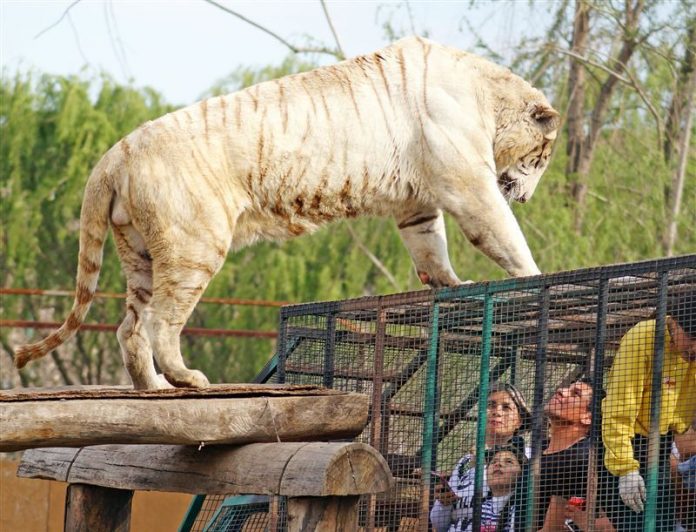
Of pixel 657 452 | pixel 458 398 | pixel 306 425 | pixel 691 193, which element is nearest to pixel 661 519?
pixel 657 452

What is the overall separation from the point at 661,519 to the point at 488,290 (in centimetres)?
97

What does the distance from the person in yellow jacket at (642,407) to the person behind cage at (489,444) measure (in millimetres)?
368

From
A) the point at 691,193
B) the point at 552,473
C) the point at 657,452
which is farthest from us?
the point at 691,193

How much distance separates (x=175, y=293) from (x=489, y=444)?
1.30m

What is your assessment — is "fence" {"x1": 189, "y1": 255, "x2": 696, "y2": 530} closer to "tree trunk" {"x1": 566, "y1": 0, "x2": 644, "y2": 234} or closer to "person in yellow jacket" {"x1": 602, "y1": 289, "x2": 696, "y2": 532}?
"person in yellow jacket" {"x1": 602, "y1": 289, "x2": 696, "y2": 532}

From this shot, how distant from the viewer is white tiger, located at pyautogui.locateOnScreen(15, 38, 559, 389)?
4.27 meters

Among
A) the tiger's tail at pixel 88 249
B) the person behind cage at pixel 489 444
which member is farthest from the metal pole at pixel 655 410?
the tiger's tail at pixel 88 249

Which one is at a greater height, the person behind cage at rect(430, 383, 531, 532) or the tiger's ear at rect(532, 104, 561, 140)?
the tiger's ear at rect(532, 104, 561, 140)

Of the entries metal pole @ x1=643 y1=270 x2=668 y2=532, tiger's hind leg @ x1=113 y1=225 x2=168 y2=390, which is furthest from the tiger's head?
metal pole @ x1=643 y1=270 x2=668 y2=532

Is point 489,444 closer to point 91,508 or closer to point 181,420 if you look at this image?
point 181,420

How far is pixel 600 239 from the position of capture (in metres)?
11.0

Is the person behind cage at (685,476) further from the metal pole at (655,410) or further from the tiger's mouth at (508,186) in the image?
the tiger's mouth at (508,186)

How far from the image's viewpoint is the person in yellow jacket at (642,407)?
10.9 feet

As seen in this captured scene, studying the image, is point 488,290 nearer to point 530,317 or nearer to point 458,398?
point 530,317
